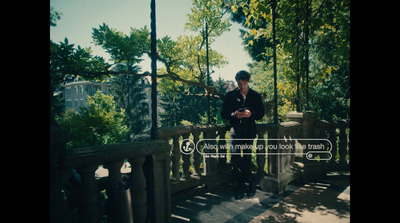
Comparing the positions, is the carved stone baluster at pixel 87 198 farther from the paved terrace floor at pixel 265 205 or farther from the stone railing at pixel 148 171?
the paved terrace floor at pixel 265 205

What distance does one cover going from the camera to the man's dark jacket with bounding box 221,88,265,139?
11.4ft

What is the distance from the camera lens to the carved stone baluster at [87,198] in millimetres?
1623

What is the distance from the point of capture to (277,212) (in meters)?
3.20

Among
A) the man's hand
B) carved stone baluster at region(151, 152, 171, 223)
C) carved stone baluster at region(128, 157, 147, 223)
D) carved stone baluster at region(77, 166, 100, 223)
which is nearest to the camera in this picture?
carved stone baluster at region(77, 166, 100, 223)

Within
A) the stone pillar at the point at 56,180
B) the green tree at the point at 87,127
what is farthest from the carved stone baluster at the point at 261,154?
the green tree at the point at 87,127

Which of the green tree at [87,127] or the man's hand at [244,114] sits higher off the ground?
the man's hand at [244,114]

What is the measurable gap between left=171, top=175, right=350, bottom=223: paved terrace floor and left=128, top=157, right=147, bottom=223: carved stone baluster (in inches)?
43.9

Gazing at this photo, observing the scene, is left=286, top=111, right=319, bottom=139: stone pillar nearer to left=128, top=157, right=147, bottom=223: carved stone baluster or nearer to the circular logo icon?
the circular logo icon

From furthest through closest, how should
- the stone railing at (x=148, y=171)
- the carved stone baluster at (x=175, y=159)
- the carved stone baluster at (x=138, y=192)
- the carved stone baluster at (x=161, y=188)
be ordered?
the carved stone baluster at (x=175, y=159) → the carved stone baluster at (x=161, y=188) → the carved stone baluster at (x=138, y=192) → the stone railing at (x=148, y=171)

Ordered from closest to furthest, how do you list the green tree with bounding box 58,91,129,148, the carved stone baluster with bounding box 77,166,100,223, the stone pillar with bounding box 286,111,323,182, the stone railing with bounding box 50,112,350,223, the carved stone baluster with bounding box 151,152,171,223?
1. the stone railing with bounding box 50,112,350,223
2. the carved stone baluster with bounding box 77,166,100,223
3. the carved stone baluster with bounding box 151,152,171,223
4. the stone pillar with bounding box 286,111,323,182
5. the green tree with bounding box 58,91,129,148

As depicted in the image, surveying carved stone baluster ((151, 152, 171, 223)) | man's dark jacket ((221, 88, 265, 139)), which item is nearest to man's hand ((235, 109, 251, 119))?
man's dark jacket ((221, 88, 265, 139))

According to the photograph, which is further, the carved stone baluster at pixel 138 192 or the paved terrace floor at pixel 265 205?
the paved terrace floor at pixel 265 205

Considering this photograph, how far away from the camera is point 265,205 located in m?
3.45
